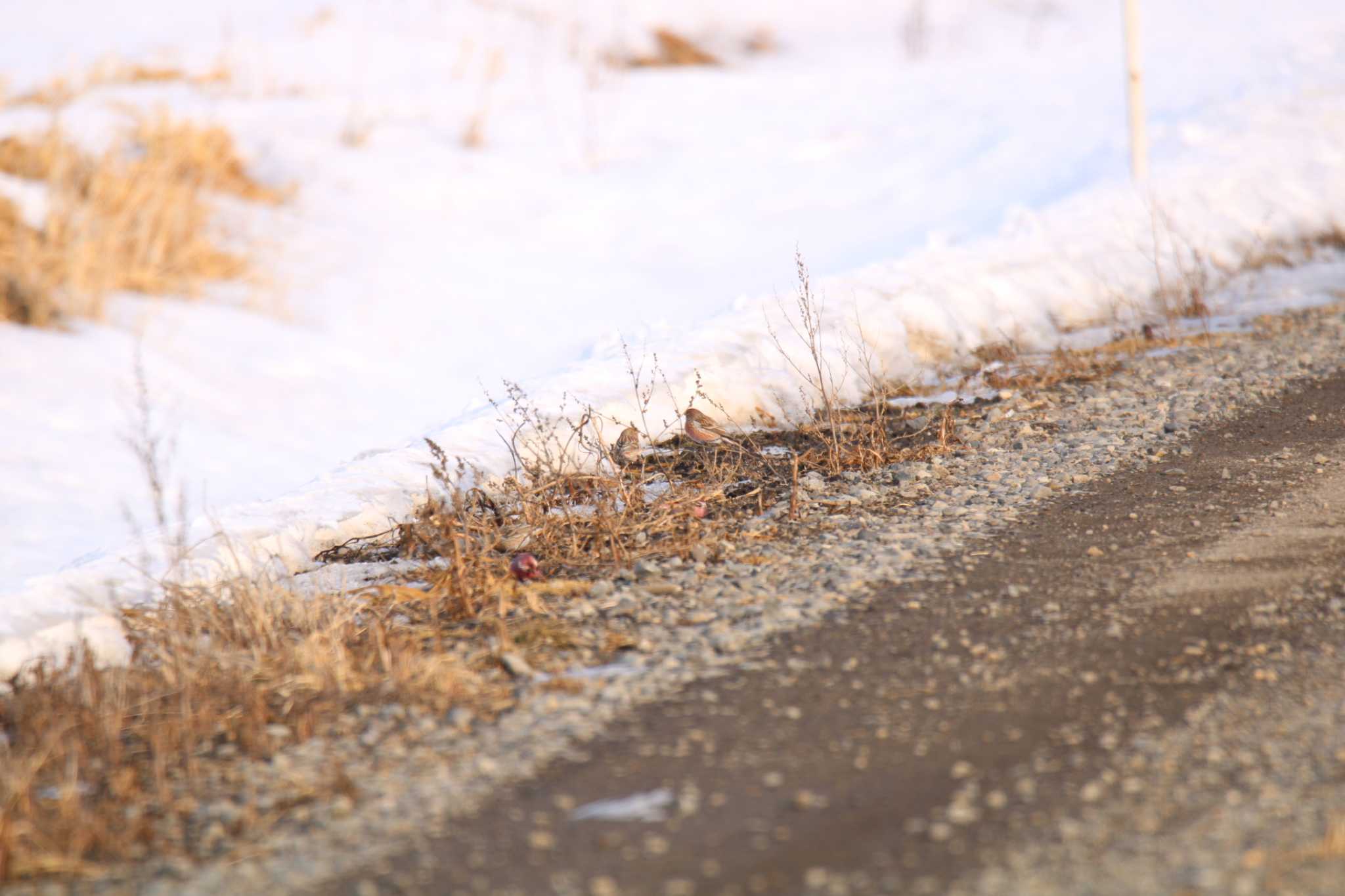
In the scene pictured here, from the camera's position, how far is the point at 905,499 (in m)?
4.77

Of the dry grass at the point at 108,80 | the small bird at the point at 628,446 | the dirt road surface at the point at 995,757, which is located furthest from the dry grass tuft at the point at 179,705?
the dry grass at the point at 108,80

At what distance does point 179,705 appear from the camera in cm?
321

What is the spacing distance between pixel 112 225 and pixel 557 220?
19.9ft

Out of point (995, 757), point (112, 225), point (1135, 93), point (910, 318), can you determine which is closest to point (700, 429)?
point (995, 757)

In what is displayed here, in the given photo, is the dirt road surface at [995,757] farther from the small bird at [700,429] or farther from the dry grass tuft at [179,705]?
the small bird at [700,429]

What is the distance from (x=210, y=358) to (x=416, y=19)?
1339 centimetres

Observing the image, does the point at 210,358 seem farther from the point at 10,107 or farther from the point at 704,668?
the point at 704,668

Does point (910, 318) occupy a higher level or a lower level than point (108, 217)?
lower

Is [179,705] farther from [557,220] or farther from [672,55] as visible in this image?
[672,55]

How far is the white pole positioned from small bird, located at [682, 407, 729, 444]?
25.6 feet

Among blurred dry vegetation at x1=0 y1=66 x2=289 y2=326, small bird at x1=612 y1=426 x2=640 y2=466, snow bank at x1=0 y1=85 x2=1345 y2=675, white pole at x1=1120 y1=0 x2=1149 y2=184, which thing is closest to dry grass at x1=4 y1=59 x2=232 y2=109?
blurred dry vegetation at x1=0 y1=66 x2=289 y2=326

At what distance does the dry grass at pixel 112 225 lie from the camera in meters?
11.1

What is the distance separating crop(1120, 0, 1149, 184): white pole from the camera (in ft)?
38.1

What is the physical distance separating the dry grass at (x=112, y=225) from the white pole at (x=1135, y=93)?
30.9 ft
